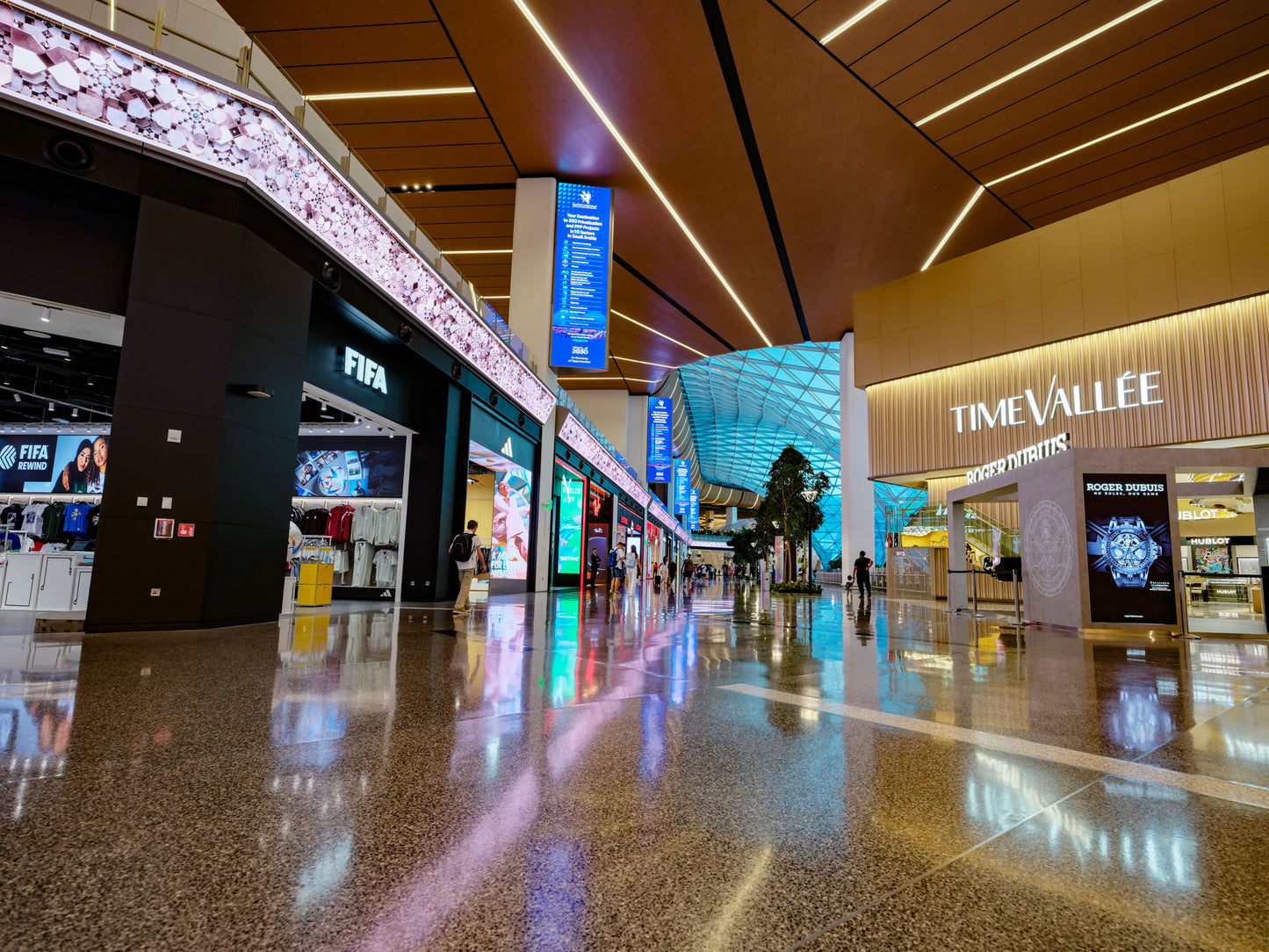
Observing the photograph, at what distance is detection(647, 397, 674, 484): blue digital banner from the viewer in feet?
124

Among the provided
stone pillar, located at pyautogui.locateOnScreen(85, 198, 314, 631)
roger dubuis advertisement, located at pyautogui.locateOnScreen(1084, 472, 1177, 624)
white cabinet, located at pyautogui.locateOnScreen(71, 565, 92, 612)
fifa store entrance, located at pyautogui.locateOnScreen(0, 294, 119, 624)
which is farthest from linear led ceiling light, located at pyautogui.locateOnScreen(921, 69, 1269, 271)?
white cabinet, located at pyautogui.locateOnScreen(71, 565, 92, 612)

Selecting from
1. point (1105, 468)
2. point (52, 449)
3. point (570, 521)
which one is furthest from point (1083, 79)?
point (52, 449)

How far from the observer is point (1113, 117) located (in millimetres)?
15125

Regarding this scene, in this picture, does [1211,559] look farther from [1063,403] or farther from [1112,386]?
[1063,403]

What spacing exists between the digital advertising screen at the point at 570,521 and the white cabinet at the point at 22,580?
12.3 metres

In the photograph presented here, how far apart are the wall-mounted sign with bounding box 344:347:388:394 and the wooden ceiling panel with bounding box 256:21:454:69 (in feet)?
20.2

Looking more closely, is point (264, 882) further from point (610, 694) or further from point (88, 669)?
point (88, 669)

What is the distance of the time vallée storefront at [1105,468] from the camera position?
988 cm

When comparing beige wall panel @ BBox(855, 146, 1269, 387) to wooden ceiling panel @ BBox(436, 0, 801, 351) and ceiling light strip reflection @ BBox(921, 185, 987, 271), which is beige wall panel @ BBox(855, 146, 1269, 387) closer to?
ceiling light strip reflection @ BBox(921, 185, 987, 271)

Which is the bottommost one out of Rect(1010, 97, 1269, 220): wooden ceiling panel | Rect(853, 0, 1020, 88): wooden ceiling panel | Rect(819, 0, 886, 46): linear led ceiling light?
Rect(819, 0, 886, 46): linear led ceiling light

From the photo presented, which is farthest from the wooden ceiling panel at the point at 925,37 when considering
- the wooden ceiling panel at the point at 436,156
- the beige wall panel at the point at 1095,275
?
the beige wall panel at the point at 1095,275

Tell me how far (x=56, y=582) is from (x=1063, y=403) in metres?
24.8

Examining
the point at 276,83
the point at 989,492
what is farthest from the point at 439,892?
the point at 989,492

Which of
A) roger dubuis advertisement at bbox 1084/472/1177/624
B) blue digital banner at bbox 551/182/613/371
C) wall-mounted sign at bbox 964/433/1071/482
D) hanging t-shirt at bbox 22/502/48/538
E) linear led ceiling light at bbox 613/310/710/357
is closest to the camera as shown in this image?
roger dubuis advertisement at bbox 1084/472/1177/624
